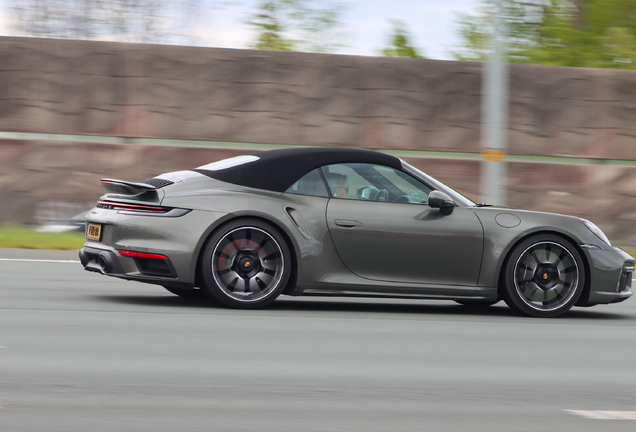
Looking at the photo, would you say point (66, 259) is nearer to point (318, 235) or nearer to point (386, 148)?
point (318, 235)

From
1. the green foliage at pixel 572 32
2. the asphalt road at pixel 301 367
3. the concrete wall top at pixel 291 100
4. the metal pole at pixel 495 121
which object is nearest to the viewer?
the asphalt road at pixel 301 367

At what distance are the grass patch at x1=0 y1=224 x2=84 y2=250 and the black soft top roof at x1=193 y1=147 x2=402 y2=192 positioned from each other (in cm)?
617

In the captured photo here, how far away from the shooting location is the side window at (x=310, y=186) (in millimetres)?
6879

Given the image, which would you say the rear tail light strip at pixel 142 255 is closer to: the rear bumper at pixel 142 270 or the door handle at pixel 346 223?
the rear bumper at pixel 142 270

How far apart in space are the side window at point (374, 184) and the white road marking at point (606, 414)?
9.98ft

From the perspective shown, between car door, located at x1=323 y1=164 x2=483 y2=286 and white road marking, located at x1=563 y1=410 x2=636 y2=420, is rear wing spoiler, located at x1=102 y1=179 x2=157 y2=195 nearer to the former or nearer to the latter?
car door, located at x1=323 y1=164 x2=483 y2=286

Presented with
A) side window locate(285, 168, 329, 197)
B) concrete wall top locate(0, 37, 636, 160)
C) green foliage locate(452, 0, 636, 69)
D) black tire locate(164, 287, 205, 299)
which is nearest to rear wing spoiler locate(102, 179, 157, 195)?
side window locate(285, 168, 329, 197)

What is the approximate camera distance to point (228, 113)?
A: 54.3 ft

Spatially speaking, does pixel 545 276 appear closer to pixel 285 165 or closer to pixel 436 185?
pixel 436 185

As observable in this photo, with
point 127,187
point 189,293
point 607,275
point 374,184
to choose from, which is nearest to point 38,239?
point 189,293

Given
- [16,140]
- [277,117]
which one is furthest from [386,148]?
[16,140]

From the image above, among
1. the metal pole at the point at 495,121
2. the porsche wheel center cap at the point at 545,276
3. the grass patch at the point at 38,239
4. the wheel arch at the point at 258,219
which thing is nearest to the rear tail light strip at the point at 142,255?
the wheel arch at the point at 258,219

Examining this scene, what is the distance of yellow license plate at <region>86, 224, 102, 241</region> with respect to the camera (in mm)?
6801

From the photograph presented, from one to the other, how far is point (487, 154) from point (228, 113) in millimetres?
5624
